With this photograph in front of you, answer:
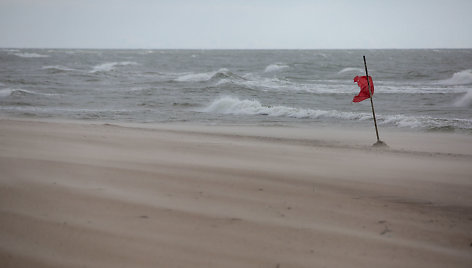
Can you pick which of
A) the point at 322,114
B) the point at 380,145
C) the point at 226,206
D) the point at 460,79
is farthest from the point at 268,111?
the point at 460,79

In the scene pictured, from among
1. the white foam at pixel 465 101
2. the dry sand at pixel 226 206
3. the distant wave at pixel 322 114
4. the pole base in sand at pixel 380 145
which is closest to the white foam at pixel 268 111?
the distant wave at pixel 322 114

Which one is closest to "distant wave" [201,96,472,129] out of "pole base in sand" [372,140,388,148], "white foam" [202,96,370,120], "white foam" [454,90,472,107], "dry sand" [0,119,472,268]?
"white foam" [202,96,370,120]

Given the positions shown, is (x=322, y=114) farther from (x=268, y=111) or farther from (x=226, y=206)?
(x=226, y=206)

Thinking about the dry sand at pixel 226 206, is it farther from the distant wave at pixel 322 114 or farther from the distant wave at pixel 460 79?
the distant wave at pixel 460 79

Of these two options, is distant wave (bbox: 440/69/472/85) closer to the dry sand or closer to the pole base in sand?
the pole base in sand

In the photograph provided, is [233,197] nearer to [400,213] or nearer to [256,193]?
[256,193]

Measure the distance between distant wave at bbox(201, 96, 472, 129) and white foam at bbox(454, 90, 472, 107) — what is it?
4.64 m

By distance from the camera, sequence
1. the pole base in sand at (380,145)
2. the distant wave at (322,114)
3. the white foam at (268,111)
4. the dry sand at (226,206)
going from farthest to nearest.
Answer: the white foam at (268,111), the distant wave at (322,114), the pole base in sand at (380,145), the dry sand at (226,206)

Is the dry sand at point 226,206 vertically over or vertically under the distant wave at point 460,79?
under

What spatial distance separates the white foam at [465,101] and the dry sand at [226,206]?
9.81 m

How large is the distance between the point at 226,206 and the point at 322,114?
360 inches

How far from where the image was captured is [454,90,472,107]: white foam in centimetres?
1520

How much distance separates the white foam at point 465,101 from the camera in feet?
49.9

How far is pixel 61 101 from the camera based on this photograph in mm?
15438
